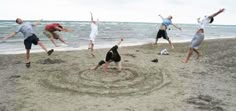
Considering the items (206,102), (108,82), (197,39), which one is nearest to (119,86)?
(108,82)

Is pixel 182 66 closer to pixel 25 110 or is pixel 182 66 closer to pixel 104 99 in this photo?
pixel 104 99

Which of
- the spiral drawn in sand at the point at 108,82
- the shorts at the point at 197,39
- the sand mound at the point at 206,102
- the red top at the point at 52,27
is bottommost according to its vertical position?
the sand mound at the point at 206,102

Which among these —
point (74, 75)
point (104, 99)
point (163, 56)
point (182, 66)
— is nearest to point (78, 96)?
point (104, 99)

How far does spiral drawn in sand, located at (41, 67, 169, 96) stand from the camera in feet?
28.4

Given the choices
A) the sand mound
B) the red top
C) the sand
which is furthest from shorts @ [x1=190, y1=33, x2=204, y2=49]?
the red top

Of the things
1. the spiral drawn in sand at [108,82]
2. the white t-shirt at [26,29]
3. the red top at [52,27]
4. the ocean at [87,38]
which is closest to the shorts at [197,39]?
the spiral drawn in sand at [108,82]

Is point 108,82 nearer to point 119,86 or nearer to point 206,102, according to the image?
point 119,86

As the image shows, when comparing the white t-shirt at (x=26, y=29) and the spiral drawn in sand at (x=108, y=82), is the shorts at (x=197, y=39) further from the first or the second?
the white t-shirt at (x=26, y=29)

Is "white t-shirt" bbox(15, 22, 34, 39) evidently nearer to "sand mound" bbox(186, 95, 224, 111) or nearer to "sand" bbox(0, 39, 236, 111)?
"sand" bbox(0, 39, 236, 111)

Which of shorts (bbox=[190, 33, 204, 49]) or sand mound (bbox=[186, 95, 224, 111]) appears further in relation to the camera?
shorts (bbox=[190, 33, 204, 49])

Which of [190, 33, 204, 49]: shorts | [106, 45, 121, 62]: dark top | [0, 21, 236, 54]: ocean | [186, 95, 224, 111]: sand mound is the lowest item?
[0, 21, 236, 54]: ocean

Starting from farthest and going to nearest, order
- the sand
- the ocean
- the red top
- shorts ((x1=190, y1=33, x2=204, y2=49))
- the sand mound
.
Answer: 1. the ocean
2. the red top
3. shorts ((x1=190, y1=33, x2=204, y2=49))
4. the sand
5. the sand mound

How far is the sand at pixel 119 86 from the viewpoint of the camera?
7.53 metres

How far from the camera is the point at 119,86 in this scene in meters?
8.99
